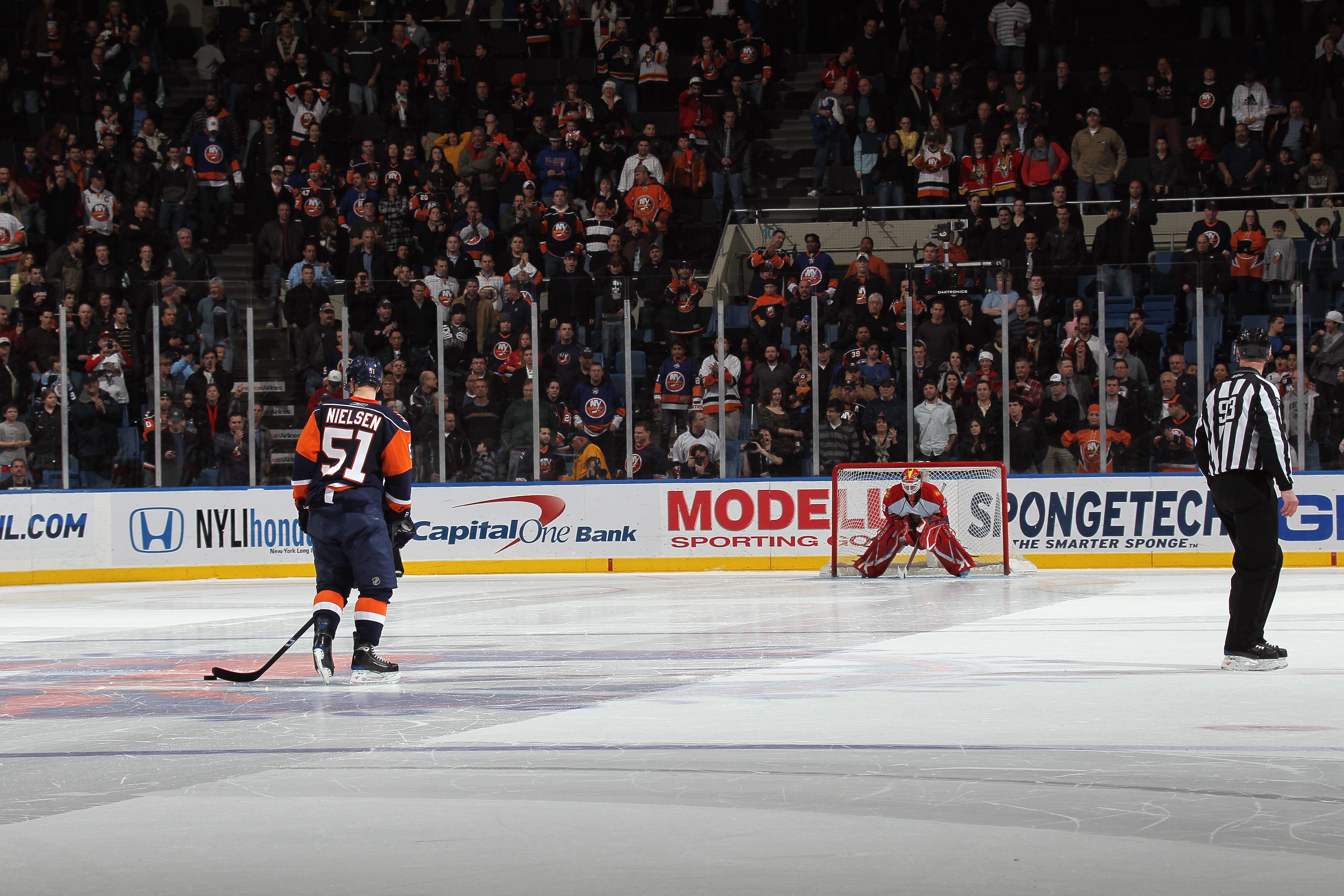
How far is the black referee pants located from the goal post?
313 inches

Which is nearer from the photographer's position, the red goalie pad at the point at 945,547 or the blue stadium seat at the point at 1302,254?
the red goalie pad at the point at 945,547

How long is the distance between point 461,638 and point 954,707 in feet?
15.1

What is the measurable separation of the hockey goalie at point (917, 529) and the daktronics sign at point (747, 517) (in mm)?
1677

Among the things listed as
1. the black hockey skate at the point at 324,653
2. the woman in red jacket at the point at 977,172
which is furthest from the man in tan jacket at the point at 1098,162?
the black hockey skate at the point at 324,653

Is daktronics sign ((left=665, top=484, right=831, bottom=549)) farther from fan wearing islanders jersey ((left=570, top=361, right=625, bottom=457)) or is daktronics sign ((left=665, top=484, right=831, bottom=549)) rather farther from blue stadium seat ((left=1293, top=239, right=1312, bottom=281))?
blue stadium seat ((left=1293, top=239, right=1312, bottom=281))

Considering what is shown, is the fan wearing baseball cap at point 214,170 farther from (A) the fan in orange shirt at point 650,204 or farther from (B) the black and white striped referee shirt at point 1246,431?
(B) the black and white striped referee shirt at point 1246,431

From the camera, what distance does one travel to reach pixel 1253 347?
7859 millimetres

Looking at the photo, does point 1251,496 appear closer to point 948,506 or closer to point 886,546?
point 886,546

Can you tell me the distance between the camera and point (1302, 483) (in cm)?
1639

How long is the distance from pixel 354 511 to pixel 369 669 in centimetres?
86

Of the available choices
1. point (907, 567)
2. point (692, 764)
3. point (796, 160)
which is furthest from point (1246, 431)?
point (796, 160)

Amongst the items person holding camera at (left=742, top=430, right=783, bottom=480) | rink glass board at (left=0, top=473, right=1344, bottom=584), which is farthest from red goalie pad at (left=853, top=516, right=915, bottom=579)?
person holding camera at (left=742, top=430, right=783, bottom=480)

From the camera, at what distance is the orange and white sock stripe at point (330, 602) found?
7922mm

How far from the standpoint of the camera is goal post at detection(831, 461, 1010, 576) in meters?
15.8
